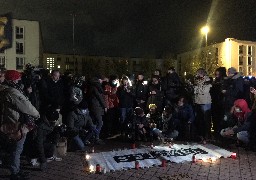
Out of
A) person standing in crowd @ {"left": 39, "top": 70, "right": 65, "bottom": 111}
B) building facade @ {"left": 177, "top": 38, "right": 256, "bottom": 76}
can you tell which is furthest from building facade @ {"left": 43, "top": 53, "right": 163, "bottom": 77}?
person standing in crowd @ {"left": 39, "top": 70, "right": 65, "bottom": 111}

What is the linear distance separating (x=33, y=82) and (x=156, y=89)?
479cm

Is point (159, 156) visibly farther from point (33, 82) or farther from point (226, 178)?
point (33, 82)

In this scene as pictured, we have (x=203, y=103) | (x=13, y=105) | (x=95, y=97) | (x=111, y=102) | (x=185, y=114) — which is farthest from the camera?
(x=111, y=102)

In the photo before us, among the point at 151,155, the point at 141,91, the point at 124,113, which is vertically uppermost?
the point at 141,91

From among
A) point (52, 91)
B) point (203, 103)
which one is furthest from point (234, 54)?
point (52, 91)

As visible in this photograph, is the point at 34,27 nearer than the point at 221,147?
No

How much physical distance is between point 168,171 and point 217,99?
15.4ft

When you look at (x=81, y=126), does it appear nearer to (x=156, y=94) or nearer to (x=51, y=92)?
(x=51, y=92)

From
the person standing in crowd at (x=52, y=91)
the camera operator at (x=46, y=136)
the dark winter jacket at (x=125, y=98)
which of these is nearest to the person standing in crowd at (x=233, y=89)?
the dark winter jacket at (x=125, y=98)

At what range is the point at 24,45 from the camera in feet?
202

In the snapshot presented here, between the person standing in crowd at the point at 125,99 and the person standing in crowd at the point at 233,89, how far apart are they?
320 centimetres

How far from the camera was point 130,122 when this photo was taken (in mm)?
11102

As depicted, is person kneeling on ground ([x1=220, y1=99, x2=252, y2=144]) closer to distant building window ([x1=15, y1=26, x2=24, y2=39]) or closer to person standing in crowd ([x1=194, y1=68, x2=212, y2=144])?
person standing in crowd ([x1=194, y1=68, x2=212, y2=144])

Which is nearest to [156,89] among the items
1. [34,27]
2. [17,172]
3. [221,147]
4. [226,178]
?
[221,147]
